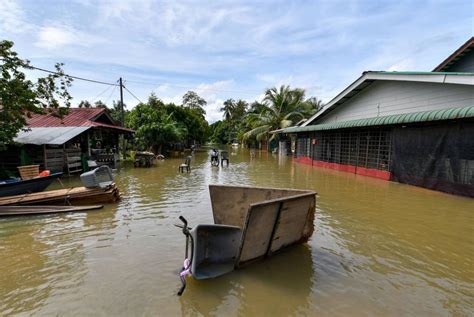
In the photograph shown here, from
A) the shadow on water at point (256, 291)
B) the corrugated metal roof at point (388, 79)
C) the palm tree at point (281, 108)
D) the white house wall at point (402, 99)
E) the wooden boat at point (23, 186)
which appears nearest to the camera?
the shadow on water at point (256, 291)

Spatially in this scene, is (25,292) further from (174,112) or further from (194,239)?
(174,112)

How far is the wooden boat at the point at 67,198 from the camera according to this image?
7594mm

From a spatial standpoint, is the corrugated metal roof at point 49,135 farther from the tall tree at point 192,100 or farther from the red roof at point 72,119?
the tall tree at point 192,100

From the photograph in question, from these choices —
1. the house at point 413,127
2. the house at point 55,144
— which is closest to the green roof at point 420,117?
the house at point 413,127

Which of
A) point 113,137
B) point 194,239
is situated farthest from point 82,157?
point 194,239

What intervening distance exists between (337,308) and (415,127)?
32.8 ft

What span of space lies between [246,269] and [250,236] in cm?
65

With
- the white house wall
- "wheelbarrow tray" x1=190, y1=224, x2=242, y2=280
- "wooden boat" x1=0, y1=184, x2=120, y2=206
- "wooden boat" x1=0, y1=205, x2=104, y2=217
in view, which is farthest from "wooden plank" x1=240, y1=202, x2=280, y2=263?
the white house wall

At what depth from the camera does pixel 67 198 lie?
7812mm

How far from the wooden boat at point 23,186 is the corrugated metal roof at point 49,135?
3219 millimetres

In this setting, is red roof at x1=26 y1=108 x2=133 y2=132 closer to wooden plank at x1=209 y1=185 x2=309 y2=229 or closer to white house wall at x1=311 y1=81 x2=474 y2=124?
wooden plank at x1=209 y1=185 x2=309 y2=229

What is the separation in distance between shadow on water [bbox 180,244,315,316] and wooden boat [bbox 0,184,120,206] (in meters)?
5.26

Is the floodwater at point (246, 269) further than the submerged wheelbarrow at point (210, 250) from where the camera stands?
No

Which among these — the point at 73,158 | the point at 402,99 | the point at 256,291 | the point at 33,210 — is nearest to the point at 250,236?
the point at 256,291
